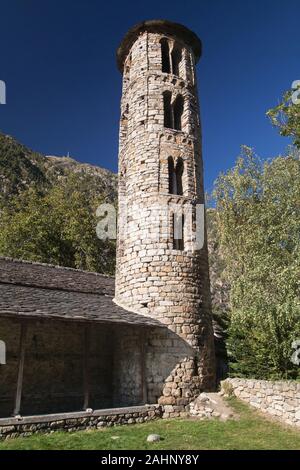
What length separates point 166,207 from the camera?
13.7m

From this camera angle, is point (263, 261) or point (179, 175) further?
point (263, 261)

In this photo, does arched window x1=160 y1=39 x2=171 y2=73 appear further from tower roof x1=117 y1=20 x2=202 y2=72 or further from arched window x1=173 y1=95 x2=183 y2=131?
arched window x1=173 y1=95 x2=183 y2=131

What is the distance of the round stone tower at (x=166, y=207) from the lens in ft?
39.8

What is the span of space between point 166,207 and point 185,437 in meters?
7.48

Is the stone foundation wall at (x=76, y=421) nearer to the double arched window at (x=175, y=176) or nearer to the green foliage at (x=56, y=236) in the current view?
the double arched window at (x=175, y=176)

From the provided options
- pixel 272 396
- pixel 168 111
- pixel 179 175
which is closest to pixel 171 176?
pixel 179 175

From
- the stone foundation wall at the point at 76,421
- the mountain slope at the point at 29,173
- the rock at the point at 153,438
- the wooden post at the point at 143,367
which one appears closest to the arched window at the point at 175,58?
the wooden post at the point at 143,367

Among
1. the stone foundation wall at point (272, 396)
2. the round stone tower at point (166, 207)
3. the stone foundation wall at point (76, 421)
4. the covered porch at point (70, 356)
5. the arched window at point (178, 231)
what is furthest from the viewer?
the arched window at point (178, 231)

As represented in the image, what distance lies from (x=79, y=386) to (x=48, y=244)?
16.7 meters

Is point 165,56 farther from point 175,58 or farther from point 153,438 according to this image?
point 153,438

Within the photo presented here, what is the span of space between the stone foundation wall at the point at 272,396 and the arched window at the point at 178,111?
1000cm

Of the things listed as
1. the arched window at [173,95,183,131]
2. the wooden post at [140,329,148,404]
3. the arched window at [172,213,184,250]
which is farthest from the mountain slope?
the wooden post at [140,329,148,404]

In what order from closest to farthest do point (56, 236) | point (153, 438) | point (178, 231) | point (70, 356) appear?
1. point (153, 438)
2. point (70, 356)
3. point (178, 231)
4. point (56, 236)
